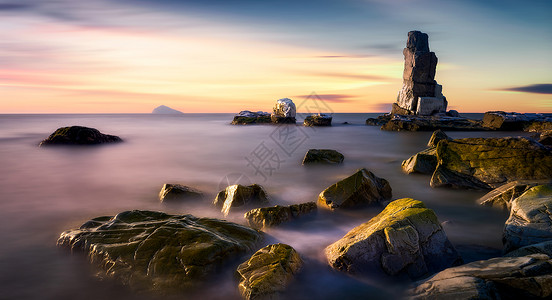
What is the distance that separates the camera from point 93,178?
10.4m

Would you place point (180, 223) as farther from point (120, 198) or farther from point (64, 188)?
point (64, 188)

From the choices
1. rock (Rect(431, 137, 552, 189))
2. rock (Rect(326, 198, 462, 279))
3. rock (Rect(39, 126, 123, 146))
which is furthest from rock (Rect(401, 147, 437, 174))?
rock (Rect(39, 126, 123, 146))

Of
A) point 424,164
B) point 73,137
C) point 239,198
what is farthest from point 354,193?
point 73,137

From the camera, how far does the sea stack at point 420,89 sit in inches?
2052

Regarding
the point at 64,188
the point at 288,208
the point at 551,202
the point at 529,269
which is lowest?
the point at 64,188

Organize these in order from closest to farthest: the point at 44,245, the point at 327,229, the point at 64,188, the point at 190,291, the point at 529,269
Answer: the point at 529,269
the point at 190,291
the point at 44,245
the point at 327,229
the point at 64,188

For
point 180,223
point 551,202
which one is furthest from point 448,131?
point 180,223

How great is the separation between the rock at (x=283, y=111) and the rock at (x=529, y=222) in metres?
52.3

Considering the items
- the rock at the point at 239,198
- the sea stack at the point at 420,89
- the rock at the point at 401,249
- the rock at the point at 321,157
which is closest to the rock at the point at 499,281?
the rock at the point at 401,249

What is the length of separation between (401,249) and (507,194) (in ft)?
13.0

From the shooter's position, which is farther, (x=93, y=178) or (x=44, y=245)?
(x=93, y=178)

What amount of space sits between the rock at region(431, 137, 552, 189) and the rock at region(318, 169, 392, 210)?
2.62 metres

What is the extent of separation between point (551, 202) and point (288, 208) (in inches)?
162

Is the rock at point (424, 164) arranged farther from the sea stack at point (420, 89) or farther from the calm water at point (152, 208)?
the sea stack at point (420, 89)
